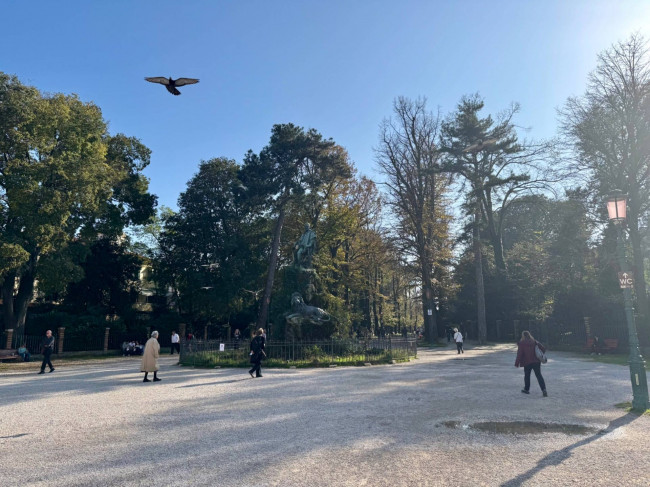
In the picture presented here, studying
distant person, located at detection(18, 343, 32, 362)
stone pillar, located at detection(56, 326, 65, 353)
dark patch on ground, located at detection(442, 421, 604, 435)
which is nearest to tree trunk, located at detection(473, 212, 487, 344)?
dark patch on ground, located at detection(442, 421, 604, 435)

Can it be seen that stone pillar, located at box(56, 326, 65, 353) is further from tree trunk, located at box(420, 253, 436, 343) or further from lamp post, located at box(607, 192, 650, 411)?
lamp post, located at box(607, 192, 650, 411)

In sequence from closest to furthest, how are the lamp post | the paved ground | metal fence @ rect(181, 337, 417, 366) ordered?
the paved ground, the lamp post, metal fence @ rect(181, 337, 417, 366)

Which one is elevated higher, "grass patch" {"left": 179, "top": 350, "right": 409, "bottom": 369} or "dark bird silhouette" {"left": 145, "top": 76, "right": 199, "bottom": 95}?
"dark bird silhouette" {"left": 145, "top": 76, "right": 199, "bottom": 95}

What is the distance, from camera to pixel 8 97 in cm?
2286

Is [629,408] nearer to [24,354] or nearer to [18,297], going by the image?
[24,354]

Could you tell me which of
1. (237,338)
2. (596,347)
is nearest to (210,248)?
(237,338)

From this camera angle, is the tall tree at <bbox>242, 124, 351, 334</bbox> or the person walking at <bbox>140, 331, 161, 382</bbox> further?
the tall tree at <bbox>242, 124, 351, 334</bbox>

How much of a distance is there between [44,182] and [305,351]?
18.6 meters

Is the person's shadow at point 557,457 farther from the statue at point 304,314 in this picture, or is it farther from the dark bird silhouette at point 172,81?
the statue at point 304,314

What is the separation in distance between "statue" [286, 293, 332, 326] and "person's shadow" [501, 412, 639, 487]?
1166 centimetres

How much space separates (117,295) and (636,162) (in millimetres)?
36238

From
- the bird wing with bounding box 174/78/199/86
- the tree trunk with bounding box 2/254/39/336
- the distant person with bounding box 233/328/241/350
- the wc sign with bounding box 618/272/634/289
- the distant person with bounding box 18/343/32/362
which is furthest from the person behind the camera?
the tree trunk with bounding box 2/254/39/336

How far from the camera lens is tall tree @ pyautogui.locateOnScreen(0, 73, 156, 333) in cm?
2273

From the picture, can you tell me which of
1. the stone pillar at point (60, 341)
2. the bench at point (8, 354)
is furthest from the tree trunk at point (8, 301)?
the bench at point (8, 354)
